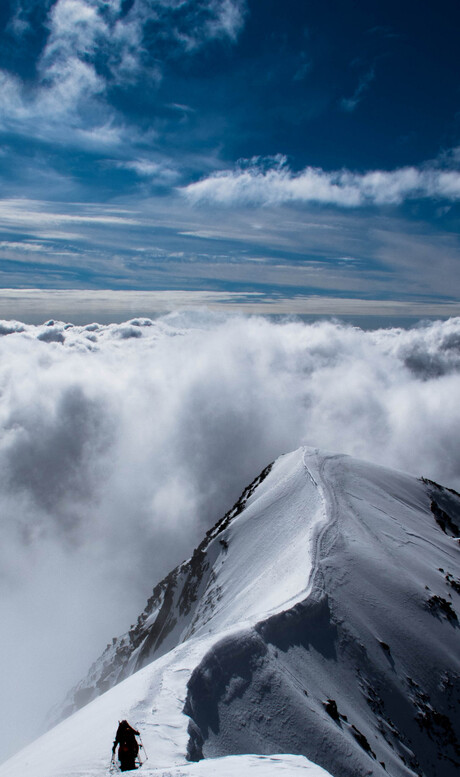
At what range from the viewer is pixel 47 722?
9112 cm

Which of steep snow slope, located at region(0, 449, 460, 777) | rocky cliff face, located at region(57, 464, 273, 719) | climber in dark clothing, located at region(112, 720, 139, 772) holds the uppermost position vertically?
climber in dark clothing, located at region(112, 720, 139, 772)

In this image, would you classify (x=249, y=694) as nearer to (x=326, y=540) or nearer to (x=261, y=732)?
(x=261, y=732)

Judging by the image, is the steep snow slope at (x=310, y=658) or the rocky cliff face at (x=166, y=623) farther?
the rocky cliff face at (x=166, y=623)

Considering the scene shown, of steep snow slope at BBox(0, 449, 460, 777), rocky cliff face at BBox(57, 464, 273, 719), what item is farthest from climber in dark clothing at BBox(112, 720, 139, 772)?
rocky cliff face at BBox(57, 464, 273, 719)

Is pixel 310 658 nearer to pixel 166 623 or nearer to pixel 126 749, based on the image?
pixel 126 749

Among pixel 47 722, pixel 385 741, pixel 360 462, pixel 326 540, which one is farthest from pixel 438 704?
pixel 47 722

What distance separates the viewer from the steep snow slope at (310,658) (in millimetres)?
17750

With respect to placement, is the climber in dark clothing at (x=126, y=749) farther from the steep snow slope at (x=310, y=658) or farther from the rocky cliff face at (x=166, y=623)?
the rocky cliff face at (x=166, y=623)

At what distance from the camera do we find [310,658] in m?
25.0

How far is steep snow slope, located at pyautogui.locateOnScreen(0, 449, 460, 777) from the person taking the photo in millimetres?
17750

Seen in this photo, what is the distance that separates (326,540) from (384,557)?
550cm

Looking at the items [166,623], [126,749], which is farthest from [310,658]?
[166,623]

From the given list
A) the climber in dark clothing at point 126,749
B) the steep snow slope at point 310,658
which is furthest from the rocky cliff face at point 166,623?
the climber in dark clothing at point 126,749

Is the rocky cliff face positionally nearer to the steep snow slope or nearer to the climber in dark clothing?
the steep snow slope
